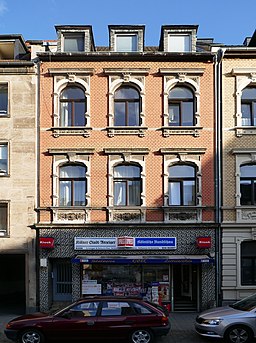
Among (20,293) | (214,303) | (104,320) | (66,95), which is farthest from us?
(20,293)

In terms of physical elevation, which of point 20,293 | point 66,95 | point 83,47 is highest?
point 83,47

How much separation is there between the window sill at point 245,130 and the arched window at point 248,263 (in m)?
4.87

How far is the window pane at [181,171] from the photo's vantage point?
17.4 metres

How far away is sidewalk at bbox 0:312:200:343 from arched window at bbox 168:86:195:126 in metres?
8.41

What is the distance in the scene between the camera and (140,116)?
17391 millimetres

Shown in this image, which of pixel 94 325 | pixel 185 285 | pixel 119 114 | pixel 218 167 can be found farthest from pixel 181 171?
pixel 94 325

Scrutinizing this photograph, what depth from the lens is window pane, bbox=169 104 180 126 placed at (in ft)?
57.7

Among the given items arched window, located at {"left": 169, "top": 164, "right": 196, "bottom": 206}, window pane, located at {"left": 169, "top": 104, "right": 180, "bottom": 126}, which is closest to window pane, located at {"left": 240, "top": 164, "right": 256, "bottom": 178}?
arched window, located at {"left": 169, "top": 164, "right": 196, "bottom": 206}

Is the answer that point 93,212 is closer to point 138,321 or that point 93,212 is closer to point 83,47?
point 138,321

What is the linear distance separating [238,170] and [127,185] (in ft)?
16.5

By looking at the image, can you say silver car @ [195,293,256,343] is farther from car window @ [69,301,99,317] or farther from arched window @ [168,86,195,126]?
arched window @ [168,86,195,126]

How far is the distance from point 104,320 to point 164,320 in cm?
181

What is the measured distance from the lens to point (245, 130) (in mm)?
17188

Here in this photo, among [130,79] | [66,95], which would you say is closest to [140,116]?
[130,79]
